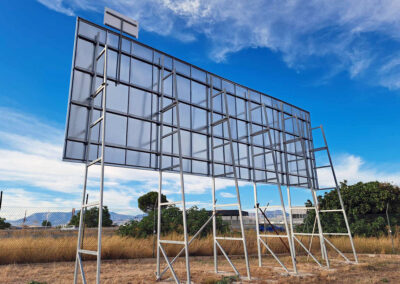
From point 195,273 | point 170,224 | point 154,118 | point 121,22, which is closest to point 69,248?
point 195,273

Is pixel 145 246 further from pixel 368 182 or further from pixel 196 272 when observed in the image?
pixel 368 182

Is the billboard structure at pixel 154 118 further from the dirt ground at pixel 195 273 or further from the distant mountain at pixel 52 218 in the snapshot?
the distant mountain at pixel 52 218

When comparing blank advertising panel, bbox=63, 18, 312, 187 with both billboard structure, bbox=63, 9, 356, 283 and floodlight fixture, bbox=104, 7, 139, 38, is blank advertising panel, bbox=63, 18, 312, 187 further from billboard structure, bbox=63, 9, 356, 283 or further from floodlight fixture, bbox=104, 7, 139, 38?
floodlight fixture, bbox=104, 7, 139, 38

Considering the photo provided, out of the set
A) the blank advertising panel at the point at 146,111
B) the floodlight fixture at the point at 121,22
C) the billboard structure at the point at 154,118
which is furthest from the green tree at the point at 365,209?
the floodlight fixture at the point at 121,22

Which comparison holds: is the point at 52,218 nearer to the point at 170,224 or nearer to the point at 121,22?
the point at 170,224

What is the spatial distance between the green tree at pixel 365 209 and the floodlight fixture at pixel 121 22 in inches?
708

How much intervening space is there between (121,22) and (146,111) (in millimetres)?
3274

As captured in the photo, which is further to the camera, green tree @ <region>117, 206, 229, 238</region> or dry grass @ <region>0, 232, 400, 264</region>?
green tree @ <region>117, 206, 229, 238</region>

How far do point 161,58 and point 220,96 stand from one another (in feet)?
11.5

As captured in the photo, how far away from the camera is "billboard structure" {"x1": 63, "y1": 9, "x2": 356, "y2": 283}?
9.29 meters

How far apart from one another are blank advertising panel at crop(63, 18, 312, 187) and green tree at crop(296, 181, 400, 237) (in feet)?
35.6

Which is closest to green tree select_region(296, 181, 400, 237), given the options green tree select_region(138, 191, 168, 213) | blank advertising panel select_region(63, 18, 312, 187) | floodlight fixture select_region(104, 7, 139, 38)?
blank advertising panel select_region(63, 18, 312, 187)

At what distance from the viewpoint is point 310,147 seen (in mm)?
18703

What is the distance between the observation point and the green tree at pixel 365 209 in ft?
72.5
